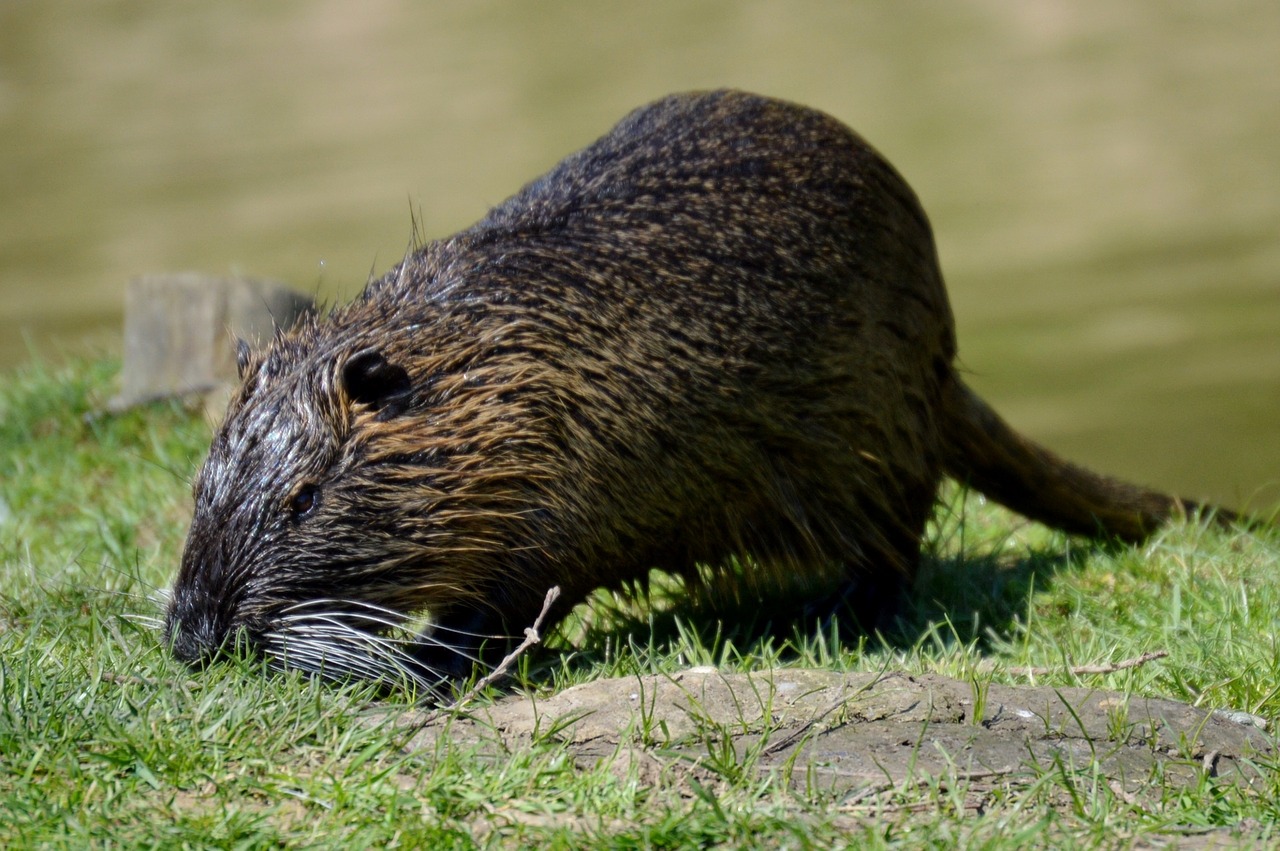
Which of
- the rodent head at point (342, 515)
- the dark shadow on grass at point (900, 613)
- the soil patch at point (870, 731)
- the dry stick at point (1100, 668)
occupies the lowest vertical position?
the dark shadow on grass at point (900, 613)

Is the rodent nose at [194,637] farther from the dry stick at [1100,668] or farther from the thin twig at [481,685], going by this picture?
the dry stick at [1100,668]

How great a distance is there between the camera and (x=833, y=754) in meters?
2.53

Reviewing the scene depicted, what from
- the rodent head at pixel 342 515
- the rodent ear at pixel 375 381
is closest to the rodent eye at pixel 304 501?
the rodent head at pixel 342 515

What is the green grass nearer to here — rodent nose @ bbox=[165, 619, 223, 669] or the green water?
rodent nose @ bbox=[165, 619, 223, 669]

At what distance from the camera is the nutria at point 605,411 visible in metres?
3.04

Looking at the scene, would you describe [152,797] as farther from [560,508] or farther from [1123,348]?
[1123,348]

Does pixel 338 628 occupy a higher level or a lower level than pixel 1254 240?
higher

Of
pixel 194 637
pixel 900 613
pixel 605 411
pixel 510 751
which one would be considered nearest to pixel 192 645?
pixel 194 637

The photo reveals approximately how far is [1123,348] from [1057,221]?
2.43 m

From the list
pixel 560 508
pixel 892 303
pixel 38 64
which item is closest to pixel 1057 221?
pixel 892 303

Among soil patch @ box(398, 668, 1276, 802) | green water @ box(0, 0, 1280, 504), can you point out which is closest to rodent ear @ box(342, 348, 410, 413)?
soil patch @ box(398, 668, 1276, 802)

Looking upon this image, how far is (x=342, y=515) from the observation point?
9.96 feet

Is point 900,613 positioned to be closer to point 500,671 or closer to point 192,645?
point 500,671

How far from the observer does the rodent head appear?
117 inches
